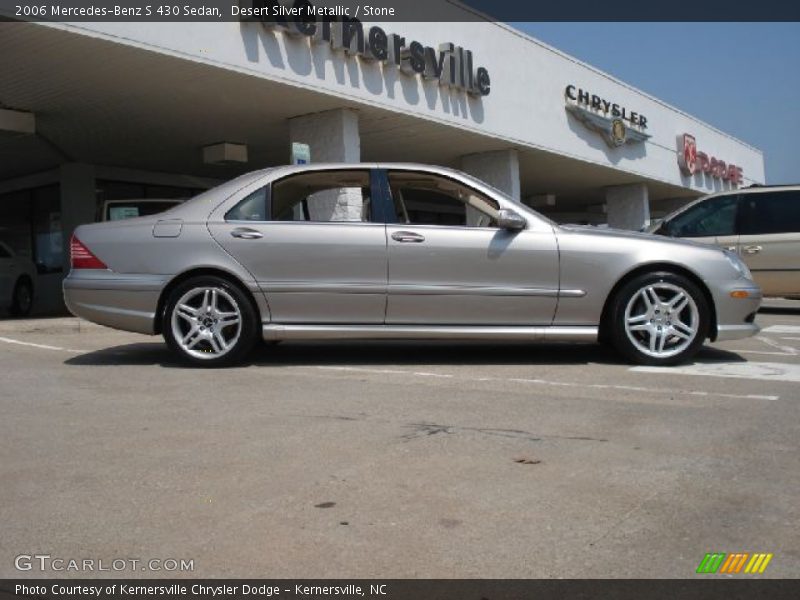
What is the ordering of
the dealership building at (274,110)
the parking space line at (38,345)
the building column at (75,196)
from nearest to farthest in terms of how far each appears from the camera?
the parking space line at (38,345)
the dealership building at (274,110)
the building column at (75,196)

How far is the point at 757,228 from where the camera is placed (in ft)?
35.7

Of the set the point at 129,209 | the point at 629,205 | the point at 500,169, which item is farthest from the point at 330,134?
the point at 629,205

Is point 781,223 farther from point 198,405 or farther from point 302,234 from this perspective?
point 198,405

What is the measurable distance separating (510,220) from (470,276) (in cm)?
52

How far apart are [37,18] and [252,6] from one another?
3083mm

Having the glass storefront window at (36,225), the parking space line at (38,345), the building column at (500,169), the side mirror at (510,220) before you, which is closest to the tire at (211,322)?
the parking space line at (38,345)

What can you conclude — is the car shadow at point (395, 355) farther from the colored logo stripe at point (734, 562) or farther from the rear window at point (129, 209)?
the rear window at point (129, 209)

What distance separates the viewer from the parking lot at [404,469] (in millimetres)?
2598

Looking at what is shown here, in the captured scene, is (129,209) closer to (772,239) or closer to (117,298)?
(117,298)

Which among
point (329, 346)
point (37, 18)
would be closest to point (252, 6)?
point (37, 18)

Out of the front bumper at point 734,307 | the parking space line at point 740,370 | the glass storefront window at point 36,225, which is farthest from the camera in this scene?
the glass storefront window at point 36,225

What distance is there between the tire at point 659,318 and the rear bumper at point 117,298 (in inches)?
137

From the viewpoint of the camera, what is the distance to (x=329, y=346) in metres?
7.32

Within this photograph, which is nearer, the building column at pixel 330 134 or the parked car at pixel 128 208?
the building column at pixel 330 134
